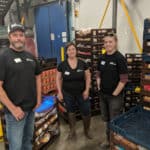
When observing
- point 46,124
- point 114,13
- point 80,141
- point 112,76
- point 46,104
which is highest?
point 114,13

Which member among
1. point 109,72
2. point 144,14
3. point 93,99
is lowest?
point 93,99

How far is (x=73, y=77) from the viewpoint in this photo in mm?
2729

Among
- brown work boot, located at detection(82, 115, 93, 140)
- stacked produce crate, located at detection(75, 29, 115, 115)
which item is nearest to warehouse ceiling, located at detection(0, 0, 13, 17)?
stacked produce crate, located at detection(75, 29, 115, 115)

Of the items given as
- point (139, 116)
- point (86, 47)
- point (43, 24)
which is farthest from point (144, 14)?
point (43, 24)

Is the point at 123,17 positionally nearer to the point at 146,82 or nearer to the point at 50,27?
the point at 146,82

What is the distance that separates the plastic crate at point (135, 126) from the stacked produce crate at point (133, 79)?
1.00m

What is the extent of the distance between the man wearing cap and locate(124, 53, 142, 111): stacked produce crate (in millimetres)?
1902

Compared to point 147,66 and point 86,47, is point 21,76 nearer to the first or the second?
point 147,66

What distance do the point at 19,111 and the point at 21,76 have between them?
1.06 ft

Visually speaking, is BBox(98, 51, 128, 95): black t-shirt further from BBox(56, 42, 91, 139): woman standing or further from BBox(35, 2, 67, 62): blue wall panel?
BBox(35, 2, 67, 62): blue wall panel

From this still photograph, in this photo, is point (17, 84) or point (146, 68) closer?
point (17, 84)

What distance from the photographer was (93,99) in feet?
12.3

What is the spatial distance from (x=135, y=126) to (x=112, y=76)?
0.61 metres

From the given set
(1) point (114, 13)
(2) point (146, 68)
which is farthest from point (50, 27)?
(2) point (146, 68)
